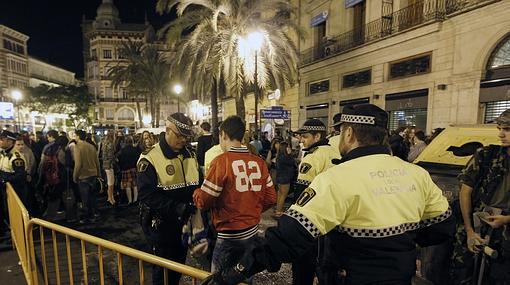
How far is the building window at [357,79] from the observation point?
1745cm

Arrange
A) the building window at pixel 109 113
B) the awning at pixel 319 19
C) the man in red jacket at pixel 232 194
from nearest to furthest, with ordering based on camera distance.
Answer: the man in red jacket at pixel 232 194 < the awning at pixel 319 19 < the building window at pixel 109 113

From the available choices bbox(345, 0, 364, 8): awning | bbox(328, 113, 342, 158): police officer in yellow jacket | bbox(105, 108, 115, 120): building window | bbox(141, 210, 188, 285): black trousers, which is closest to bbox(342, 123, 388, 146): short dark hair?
bbox(328, 113, 342, 158): police officer in yellow jacket

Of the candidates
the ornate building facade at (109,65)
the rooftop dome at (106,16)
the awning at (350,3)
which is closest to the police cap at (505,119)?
the awning at (350,3)

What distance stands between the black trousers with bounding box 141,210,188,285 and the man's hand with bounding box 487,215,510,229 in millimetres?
2926

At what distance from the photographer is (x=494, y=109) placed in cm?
1167

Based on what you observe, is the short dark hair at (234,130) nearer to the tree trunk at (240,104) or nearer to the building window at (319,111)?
the tree trunk at (240,104)

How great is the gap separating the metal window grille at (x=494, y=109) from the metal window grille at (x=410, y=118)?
8.41 feet

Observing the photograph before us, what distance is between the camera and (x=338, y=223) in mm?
1569

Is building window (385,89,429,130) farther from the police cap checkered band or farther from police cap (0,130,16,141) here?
police cap (0,130,16,141)

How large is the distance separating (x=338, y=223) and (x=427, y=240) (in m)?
0.75

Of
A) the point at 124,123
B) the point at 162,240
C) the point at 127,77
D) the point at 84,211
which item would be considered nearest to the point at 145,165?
the point at 162,240

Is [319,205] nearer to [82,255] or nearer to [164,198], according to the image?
[164,198]

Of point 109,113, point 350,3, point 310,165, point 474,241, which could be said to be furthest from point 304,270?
point 109,113

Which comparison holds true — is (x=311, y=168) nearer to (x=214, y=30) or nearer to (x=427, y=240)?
(x=427, y=240)
